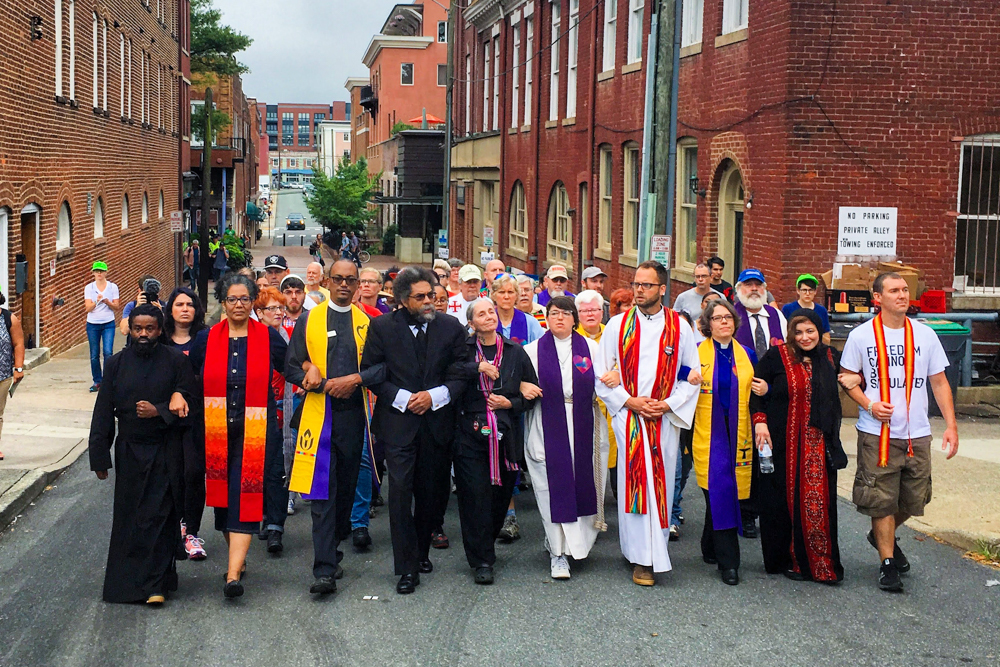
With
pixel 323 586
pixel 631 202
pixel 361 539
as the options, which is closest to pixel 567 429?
pixel 361 539

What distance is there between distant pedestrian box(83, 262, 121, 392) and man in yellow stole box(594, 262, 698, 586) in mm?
9974

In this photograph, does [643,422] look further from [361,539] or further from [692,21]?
[692,21]

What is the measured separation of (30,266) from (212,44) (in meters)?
44.6

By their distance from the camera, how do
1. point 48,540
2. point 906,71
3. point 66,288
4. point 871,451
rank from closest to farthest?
point 871,451 → point 48,540 → point 906,71 → point 66,288

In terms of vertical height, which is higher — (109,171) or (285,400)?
(109,171)

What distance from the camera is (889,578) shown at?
7.30 m

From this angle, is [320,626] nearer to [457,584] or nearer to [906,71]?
[457,584]

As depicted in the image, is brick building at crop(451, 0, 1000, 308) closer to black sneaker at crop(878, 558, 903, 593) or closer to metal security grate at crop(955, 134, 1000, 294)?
metal security grate at crop(955, 134, 1000, 294)

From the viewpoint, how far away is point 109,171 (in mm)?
25391

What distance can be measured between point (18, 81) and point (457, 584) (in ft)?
43.0

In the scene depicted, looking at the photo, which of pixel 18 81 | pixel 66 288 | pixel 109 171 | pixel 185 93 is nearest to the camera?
pixel 18 81

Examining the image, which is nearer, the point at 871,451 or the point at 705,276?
the point at 871,451

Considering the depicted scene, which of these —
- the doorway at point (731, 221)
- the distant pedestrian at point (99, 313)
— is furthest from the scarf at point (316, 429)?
the doorway at point (731, 221)

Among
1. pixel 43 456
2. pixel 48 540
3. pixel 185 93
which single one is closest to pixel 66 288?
pixel 43 456
